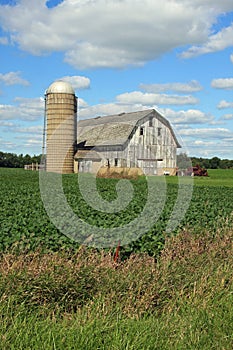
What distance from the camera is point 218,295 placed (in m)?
5.68

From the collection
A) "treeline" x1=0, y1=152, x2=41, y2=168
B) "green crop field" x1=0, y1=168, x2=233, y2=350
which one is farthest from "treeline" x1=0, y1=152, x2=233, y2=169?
"green crop field" x1=0, y1=168, x2=233, y2=350

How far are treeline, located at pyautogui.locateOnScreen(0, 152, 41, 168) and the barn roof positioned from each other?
17.8 meters

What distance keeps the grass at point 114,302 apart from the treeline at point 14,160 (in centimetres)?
5756

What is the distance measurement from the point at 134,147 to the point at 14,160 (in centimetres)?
2873

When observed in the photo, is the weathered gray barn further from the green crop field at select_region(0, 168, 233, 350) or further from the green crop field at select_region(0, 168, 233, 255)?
the green crop field at select_region(0, 168, 233, 350)

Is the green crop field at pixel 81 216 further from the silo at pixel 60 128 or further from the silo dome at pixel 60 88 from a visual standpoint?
the silo dome at pixel 60 88

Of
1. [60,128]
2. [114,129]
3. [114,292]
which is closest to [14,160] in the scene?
[114,129]

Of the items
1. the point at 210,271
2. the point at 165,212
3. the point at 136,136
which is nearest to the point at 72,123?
the point at 136,136

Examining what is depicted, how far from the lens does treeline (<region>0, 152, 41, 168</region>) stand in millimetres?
63906

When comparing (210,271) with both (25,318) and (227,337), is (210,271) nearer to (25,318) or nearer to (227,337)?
(227,337)

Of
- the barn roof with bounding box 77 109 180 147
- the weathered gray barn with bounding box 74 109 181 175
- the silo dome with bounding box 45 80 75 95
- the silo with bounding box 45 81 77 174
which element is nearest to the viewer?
the silo with bounding box 45 81 77 174

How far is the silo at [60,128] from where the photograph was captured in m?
38.4

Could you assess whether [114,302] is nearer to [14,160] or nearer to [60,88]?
[60,88]

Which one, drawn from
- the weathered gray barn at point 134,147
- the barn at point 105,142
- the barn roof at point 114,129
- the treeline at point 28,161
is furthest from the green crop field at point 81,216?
the treeline at point 28,161
